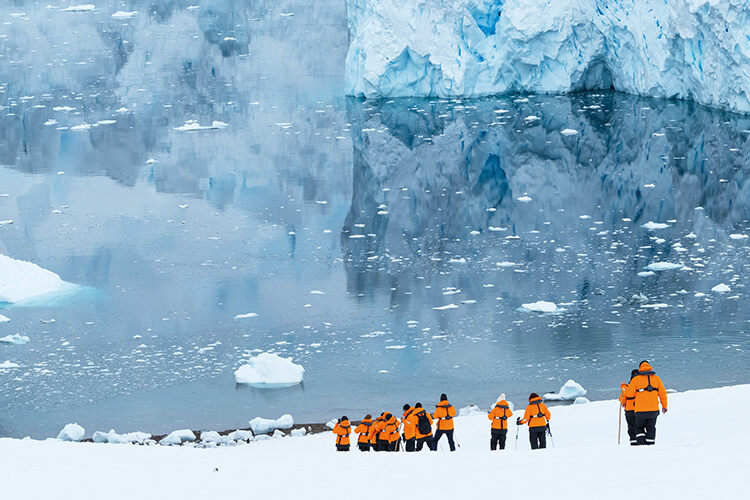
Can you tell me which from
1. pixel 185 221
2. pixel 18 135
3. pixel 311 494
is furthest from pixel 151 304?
A: pixel 18 135

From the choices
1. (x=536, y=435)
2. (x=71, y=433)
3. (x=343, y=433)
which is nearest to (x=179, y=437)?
(x=71, y=433)

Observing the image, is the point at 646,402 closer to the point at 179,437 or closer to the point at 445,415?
the point at 445,415

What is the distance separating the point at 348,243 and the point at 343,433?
9906mm

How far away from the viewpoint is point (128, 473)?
28.8ft

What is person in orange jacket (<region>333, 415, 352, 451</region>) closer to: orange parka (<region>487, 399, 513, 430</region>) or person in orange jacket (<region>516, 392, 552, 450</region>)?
orange parka (<region>487, 399, 513, 430</region>)

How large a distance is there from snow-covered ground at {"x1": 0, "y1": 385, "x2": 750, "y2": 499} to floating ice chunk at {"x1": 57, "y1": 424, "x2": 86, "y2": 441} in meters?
2.85

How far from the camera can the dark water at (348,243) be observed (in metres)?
14.8

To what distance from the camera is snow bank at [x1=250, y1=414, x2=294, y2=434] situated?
13516mm

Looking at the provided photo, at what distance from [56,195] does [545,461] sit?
1838 centimetres

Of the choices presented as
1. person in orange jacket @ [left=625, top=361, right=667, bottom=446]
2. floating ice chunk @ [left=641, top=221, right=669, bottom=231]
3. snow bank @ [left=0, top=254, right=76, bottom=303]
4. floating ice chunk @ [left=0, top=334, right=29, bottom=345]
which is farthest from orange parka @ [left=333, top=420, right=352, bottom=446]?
floating ice chunk @ [left=641, top=221, right=669, bottom=231]

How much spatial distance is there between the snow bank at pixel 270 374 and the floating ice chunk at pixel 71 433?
242 centimetres

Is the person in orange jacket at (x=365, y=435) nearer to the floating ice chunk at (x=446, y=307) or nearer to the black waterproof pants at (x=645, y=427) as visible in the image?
the black waterproof pants at (x=645, y=427)

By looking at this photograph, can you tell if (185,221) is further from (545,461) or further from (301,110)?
(545,461)

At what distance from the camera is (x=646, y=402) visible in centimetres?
908
